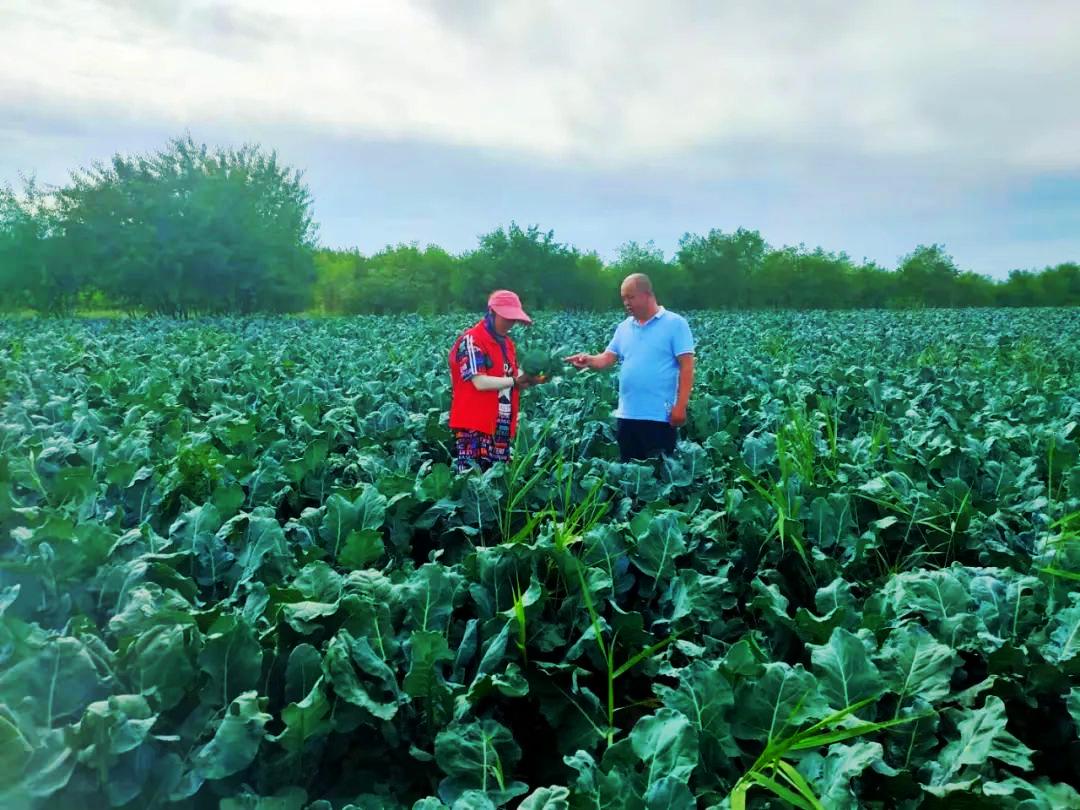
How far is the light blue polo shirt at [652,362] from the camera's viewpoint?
20.5ft

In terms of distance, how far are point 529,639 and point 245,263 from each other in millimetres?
47287

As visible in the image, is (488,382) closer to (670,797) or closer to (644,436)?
(644,436)

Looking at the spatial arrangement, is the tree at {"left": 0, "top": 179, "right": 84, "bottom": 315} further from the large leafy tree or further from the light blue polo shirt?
the light blue polo shirt

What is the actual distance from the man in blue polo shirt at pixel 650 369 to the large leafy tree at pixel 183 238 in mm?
43125

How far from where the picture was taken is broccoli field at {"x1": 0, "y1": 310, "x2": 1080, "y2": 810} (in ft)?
6.59

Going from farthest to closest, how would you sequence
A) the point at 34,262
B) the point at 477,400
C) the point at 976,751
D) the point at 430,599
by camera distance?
the point at 34,262, the point at 477,400, the point at 430,599, the point at 976,751

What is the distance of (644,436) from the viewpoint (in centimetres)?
652

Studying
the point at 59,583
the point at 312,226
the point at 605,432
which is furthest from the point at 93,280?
the point at 59,583

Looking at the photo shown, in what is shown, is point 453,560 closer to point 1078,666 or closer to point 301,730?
point 301,730

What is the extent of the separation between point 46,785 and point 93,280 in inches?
1926

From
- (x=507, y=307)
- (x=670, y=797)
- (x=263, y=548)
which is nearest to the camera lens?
(x=670, y=797)

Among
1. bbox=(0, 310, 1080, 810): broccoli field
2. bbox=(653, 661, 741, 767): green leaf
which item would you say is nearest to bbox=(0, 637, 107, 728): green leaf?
bbox=(0, 310, 1080, 810): broccoli field

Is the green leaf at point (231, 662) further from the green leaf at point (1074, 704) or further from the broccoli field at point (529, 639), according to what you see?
the green leaf at point (1074, 704)

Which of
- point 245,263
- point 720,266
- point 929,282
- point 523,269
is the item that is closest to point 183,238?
point 245,263
